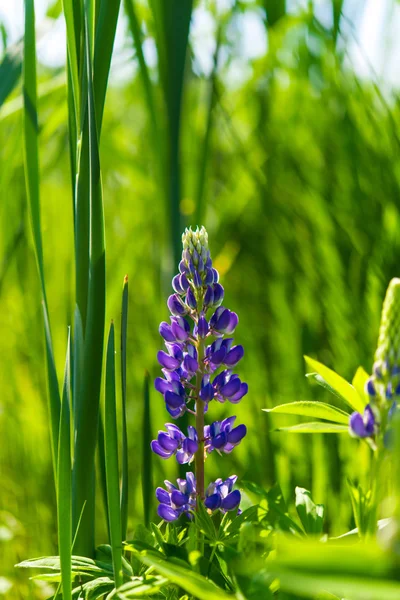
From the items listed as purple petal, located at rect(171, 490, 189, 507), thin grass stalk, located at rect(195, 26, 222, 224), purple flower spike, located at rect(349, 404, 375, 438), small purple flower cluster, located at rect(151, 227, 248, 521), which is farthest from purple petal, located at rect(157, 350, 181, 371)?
thin grass stalk, located at rect(195, 26, 222, 224)

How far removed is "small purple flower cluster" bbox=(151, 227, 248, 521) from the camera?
1.88ft

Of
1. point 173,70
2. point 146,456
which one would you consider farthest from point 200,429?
point 173,70

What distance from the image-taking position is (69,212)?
1.69m

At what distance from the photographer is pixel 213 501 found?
56 cm

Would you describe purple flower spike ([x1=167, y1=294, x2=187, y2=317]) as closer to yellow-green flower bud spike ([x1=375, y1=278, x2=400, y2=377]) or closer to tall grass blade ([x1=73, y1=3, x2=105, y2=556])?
tall grass blade ([x1=73, y1=3, x2=105, y2=556])

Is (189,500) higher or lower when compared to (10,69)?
lower

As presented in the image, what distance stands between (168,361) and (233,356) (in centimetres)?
6

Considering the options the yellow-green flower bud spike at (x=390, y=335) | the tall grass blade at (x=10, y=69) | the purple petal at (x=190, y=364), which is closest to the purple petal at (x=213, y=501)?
the purple petal at (x=190, y=364)

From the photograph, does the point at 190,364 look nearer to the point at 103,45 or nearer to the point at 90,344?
the point at 90,344

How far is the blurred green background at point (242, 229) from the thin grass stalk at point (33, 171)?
0.77ft

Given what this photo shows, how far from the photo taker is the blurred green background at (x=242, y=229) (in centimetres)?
103

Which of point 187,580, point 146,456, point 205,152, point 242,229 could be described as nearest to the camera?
point 187,580

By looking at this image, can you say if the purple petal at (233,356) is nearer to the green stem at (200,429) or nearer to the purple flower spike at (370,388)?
the green stem at (200,429)

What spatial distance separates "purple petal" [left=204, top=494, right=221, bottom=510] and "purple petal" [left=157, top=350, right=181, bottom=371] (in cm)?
11
